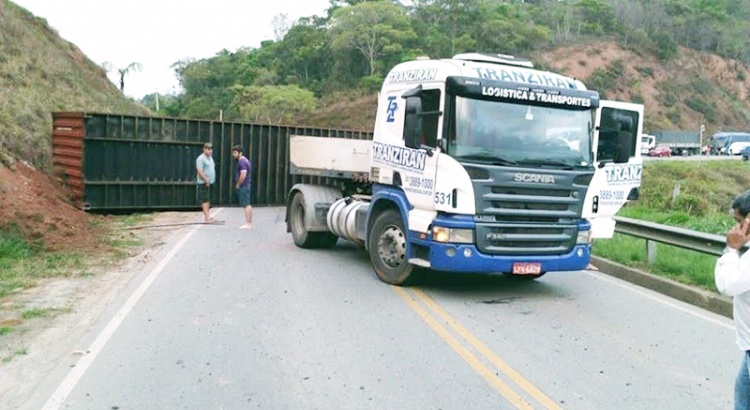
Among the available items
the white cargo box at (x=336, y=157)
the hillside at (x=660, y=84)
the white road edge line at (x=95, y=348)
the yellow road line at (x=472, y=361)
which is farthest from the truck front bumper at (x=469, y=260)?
the hillside at (x=660, y=84)

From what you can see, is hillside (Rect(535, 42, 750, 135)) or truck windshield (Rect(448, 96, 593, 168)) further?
hillside (Rect(535, 42, 750, 135))

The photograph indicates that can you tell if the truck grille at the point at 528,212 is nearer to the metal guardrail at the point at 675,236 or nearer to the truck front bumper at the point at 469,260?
the truck front bumper at the point at 469,260

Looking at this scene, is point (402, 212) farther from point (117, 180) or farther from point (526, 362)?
point (117, 180)

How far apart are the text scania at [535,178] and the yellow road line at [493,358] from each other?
5.72 ft

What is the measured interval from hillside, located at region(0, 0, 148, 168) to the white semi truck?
40.9ft

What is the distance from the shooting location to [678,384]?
18.6 ft

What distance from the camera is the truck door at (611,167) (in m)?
8.89

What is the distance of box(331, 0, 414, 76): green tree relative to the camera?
65812 millimetres

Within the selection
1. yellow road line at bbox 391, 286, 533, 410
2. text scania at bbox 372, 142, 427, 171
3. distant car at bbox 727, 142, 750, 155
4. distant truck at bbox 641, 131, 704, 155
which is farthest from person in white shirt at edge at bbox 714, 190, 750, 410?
distant car at bbox 727, 142, 750, 155

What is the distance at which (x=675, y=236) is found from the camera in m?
9.93

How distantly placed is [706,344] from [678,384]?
58.4 inches

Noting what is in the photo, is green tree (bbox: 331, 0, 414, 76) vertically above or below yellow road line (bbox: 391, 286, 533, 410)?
above

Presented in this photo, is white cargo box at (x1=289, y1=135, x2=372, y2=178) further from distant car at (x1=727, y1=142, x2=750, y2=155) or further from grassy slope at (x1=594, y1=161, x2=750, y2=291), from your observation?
distant car at (x1=727, y1=142, x2=750, y2=155)

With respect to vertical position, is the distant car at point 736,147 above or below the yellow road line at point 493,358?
above
